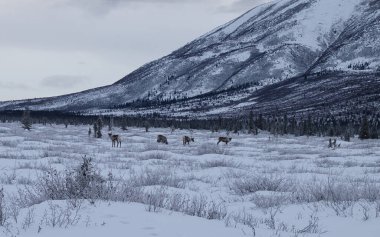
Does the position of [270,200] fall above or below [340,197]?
below

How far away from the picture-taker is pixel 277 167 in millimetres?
16250

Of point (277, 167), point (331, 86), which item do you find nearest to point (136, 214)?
point (277, 167)

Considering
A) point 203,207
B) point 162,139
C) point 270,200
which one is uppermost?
point 162,139

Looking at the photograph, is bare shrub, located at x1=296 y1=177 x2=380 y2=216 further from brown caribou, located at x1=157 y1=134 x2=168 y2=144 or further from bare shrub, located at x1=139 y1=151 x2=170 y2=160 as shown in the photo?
brown caribou, located at x1=157 y1=134 x2=168 y2=144

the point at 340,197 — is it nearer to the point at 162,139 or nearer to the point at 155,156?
the point at 155,156

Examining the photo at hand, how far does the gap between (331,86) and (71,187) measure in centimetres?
18519

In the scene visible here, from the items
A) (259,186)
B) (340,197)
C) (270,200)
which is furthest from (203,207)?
(259,186)

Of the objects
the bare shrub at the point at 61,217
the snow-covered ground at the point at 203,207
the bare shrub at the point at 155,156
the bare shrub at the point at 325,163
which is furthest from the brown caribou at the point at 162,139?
the bare shrub at the point at 61,217

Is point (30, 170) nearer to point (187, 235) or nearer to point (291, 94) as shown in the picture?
point (187, 235)

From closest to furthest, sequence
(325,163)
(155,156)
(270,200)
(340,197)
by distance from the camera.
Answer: (340,197) → (270,200) → (325,163) → (155,156)

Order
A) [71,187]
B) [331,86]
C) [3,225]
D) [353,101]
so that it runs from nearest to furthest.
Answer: [3,225] → [71,187] → [353,101] → [331,86]

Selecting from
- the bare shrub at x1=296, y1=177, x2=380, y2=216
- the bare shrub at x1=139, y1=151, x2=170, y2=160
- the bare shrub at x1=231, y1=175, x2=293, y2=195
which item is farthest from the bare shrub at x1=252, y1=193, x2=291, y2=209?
the bare shrub at x1=139, y1=151, x2=170, y2=160

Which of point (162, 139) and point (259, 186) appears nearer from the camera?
point (259, 186)

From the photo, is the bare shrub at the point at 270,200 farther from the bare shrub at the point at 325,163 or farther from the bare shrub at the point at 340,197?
the bare shrub at the point at 325,163
